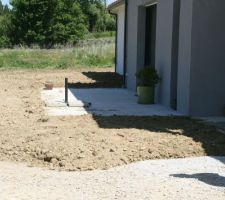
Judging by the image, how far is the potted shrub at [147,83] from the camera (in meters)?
14.4

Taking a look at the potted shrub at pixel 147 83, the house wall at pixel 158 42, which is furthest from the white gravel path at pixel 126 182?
the potted shrub at pixel 147 83

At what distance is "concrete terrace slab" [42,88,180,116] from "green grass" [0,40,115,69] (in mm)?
13594

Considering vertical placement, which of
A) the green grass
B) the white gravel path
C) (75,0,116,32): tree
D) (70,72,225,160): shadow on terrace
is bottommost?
the white gravel path

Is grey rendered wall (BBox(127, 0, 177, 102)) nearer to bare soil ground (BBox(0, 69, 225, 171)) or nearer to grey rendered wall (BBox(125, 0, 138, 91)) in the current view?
grey rendered wall (BBox(125, 0, 138, 91))

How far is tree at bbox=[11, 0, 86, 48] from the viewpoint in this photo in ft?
171

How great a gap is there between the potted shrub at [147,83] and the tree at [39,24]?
3716cm

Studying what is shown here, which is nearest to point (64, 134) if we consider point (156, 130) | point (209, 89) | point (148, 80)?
point (156, 130)

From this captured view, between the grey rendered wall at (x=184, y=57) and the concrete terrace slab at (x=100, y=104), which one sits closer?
the grey rendered wall at (x=184, y=57)

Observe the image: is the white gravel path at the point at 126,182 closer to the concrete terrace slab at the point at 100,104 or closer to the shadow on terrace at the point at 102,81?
the concrete terrace slab at the point at 100,104

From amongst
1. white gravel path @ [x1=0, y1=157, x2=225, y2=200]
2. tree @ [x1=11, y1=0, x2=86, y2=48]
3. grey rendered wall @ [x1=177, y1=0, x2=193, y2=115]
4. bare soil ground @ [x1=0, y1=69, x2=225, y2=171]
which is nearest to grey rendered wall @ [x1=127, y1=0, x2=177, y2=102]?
grey rendered wall @ [x1=177, y1=0, x2=193, y2=115]

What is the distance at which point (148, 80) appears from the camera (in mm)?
14586

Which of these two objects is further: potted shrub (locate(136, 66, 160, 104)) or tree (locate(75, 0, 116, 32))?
tree (locate(75, 0, 116, 32))

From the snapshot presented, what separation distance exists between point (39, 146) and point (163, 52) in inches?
255

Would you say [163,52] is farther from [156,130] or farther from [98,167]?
[98,167]
